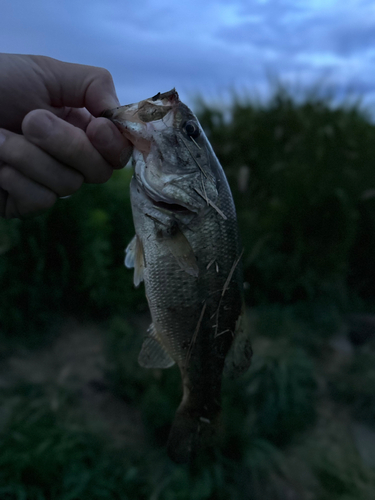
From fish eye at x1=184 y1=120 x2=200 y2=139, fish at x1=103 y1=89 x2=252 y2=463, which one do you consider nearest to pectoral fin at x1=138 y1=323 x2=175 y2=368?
fish at x1=103 y1=89 x2=252 y2=463

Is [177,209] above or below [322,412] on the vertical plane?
above

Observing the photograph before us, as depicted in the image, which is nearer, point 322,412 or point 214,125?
point 322,412

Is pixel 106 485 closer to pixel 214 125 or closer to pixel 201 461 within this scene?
pixel 201 461

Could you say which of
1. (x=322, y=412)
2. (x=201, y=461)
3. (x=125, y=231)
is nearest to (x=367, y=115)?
(x=125, y=231)

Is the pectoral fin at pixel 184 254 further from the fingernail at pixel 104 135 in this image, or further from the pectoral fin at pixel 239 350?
the fingernail at pixel 104 135

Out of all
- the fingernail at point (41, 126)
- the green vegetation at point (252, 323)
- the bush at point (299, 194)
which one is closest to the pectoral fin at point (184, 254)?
the fingernail at point (41, 126)
